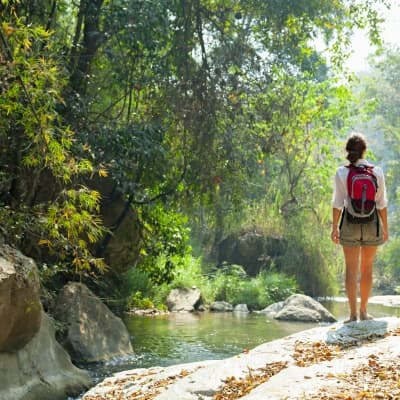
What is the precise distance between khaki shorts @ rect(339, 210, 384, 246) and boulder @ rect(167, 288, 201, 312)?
36.4 ft

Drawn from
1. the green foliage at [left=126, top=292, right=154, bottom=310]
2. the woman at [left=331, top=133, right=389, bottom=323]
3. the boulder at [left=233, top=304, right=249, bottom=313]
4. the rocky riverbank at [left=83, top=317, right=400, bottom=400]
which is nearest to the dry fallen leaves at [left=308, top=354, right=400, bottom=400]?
the rocky riverbank at [left=83, top=317, right=400, bottom=400]

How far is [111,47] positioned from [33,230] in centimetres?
470

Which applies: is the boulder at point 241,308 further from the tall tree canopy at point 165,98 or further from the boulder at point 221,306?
the tall tree canopy at point 165,98

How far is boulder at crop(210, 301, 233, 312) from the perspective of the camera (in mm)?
18156

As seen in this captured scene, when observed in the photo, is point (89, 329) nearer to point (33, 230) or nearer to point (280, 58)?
point (33, 230)

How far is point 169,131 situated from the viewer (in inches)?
499

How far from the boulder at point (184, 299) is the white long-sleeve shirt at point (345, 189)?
1116cm

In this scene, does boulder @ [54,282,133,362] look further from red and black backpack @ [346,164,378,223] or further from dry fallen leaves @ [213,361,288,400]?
red and black backpack @ [346,164,378,223]

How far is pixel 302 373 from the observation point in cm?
468

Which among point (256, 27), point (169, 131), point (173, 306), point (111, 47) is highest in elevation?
point (256, 27)

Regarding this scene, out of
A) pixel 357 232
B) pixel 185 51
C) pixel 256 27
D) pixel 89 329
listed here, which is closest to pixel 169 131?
pixel 185 51

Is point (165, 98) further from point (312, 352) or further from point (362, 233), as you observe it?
point (312, 352)

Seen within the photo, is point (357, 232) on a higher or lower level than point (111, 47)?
lower

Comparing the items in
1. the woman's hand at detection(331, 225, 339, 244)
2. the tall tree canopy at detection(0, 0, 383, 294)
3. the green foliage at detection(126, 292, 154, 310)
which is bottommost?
the green foliage at detection(126, 292, 154, 310)
